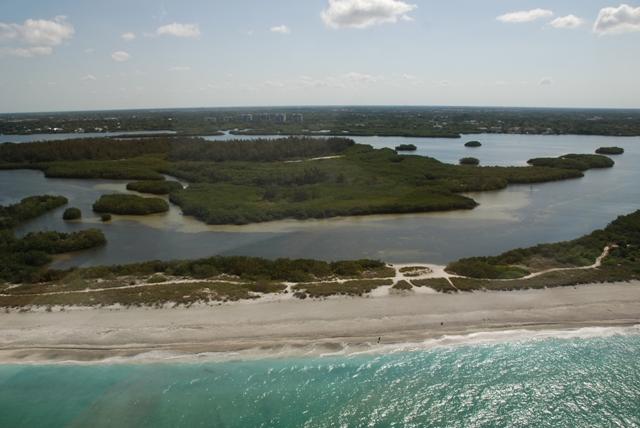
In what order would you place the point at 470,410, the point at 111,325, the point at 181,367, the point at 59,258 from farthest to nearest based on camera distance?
the point at 59,258 < the point at 111,325 < the point at 181,367 < the point at 470,410

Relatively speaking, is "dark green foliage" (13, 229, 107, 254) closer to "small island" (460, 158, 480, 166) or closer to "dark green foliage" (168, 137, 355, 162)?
"dark green foliage" (168, 137, 355, 162)

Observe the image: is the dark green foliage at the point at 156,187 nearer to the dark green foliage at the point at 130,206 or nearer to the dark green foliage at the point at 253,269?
the dark green foliage at the point at 130,206

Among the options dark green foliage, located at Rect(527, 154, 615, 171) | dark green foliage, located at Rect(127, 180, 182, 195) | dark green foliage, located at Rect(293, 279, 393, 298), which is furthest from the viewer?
dark green foliage, located at Rect(527, 154, 615, 171)

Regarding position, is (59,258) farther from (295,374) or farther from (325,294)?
(295,374)

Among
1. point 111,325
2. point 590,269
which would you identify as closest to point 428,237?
point 590,269

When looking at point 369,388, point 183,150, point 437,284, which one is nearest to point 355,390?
point 369,388

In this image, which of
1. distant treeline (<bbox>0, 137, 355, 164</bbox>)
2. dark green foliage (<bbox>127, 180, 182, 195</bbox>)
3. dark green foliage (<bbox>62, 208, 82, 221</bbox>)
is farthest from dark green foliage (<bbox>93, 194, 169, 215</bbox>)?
distant treeline (<bbox>0, 137, 355, 164</bbox>)
